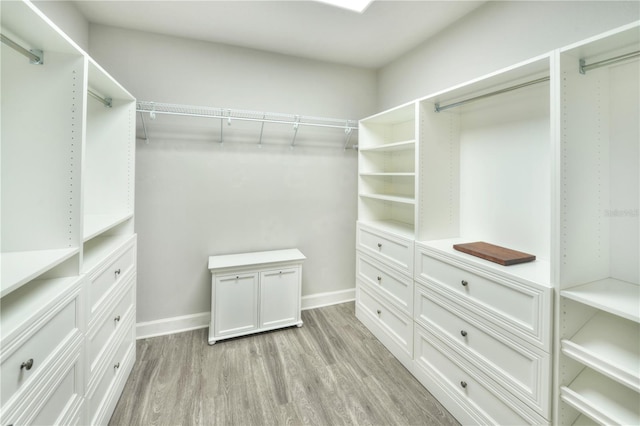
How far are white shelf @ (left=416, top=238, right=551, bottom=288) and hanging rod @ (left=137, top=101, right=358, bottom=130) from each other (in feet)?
5.50

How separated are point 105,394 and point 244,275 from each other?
3.71ft

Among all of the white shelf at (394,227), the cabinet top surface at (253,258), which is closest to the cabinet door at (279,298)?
the cabinet top surface at (253,258)

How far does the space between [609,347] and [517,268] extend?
44cm

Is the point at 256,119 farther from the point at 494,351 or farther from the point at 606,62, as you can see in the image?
the point at 494,351

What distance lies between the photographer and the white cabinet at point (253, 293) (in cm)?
238

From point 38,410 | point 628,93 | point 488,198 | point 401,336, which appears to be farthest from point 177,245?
point 628,93

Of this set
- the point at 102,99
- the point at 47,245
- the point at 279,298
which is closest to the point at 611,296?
the point at 279,298

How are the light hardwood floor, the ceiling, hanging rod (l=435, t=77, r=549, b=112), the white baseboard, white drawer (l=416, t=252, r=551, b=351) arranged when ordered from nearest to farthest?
white drawer (l=416, t=252, r=551, b=351) → hanging rod (l=435, t=77, r=549, b=112) → the light hardwood floor → the ceiling → the white baseboard

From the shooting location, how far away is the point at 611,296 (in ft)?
3.78

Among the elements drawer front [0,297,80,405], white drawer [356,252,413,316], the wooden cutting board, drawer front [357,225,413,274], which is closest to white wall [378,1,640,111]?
the wooden cutting board

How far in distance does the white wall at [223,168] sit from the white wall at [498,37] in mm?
735

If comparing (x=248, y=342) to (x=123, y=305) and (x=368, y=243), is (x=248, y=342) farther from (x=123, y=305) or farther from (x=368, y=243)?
(x=368, y=243)

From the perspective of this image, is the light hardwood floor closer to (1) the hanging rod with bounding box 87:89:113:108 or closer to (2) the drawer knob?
(2) the drawer knob

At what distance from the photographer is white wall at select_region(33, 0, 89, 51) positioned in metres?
1.68
